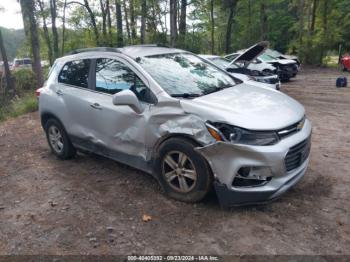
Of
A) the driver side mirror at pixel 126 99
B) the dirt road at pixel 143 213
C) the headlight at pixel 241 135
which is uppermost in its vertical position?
the driver side mirror at pixel 126 99

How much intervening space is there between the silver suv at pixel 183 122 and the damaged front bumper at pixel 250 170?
1 cm

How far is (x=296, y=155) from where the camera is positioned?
3811 millimetres

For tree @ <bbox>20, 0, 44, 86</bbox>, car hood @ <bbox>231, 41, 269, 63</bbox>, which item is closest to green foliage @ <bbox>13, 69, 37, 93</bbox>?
tree @ <bbox>20, 0, 44, 86</bbox>

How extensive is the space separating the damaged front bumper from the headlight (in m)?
0.06

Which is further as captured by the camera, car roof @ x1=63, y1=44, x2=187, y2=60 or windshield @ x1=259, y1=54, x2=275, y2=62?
windshield @ x1=259, y1=54, x2=275, y2=62

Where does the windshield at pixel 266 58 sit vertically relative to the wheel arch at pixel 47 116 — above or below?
above

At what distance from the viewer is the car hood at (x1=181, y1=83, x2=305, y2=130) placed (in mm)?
3600

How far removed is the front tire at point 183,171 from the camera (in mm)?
3760

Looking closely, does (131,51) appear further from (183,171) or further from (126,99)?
(183,171)

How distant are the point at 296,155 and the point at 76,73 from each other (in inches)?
134

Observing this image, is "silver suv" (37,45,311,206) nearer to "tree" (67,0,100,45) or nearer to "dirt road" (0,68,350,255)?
A: "dirt road" (0,68,350,255)

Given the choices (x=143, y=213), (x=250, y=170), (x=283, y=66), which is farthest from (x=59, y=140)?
(x=283, y=66)

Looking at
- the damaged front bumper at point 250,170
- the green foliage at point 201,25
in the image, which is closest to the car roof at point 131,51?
the damaged front bumper at point 250,170

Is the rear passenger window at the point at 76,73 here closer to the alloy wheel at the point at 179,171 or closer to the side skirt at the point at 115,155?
the side skirt at the point at 115,155
